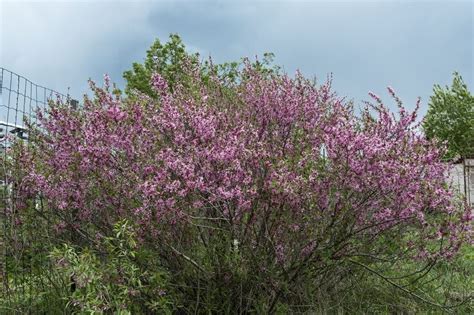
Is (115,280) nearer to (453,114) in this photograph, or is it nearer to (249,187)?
(249,187)

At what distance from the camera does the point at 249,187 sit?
149 inches

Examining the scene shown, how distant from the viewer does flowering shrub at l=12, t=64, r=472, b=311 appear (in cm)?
369

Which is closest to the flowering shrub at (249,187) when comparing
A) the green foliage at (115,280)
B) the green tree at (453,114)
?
the green foliage at (115,280)

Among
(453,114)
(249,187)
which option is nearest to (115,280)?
(249,187)

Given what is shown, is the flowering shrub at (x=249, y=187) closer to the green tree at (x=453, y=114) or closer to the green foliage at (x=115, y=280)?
the green foliage at (x=115, y=280)

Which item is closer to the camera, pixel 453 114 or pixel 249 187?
pixel 249 187

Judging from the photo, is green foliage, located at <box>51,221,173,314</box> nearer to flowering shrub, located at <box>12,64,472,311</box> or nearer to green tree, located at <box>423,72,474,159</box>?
flowering shrub, located at <box>12,64,472,311</box>

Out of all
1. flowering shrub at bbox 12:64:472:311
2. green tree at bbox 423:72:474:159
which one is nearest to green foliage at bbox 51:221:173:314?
flowering shrub at bbox 12:64:472:311

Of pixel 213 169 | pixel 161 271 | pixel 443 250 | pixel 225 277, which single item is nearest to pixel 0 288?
pixel 161 271

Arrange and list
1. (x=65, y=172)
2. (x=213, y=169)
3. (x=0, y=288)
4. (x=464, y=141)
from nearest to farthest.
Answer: (x=213, y=169), (x=65, y=172), (x=0, y=288), (x=464, y=141)

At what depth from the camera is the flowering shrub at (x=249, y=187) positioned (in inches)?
145

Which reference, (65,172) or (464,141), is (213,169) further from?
(464,141)

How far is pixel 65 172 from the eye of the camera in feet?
14.4

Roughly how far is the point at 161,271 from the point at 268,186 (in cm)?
107
